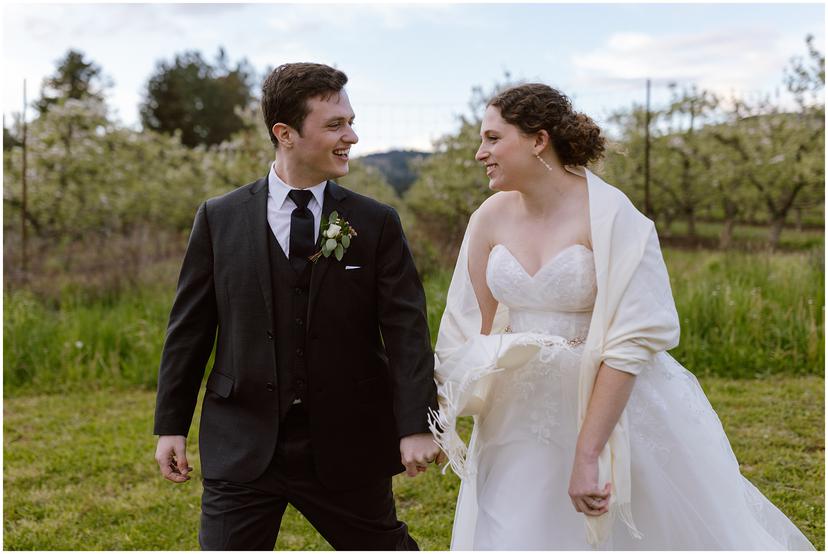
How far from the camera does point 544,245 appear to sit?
8.91ft

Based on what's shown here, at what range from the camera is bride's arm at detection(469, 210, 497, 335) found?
294 cm

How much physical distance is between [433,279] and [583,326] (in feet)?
19.4

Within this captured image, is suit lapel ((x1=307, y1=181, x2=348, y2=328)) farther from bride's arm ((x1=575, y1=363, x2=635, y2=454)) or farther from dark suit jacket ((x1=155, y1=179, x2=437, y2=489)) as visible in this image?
bride's arm ((x1=575, y1=363, x2=635, y2=454))

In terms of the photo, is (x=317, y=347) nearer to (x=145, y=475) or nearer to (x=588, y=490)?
(x=588, y=490)

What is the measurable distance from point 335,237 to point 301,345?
1.16ft

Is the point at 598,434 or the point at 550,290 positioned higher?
the point at 550,290

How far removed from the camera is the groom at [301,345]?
2756 mm

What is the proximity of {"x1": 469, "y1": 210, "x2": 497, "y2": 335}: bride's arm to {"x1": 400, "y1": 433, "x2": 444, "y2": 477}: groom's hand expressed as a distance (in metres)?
0.47

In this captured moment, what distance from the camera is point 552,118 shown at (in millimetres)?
2699

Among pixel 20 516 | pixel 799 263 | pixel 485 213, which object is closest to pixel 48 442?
pixel 20 516

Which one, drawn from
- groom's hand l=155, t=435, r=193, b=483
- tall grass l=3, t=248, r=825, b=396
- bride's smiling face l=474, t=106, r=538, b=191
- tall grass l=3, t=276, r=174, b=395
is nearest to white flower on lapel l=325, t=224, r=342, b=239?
bride's smiling face l=474, t=106, r=538, b=191

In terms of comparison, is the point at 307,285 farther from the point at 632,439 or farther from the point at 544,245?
the point at 632,439

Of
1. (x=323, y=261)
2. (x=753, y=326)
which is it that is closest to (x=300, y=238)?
(x=323, y=261)

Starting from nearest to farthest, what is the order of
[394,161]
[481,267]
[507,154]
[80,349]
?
1. [507,154]
2. [481,267]
3. [80,349]
4. [394,161]
